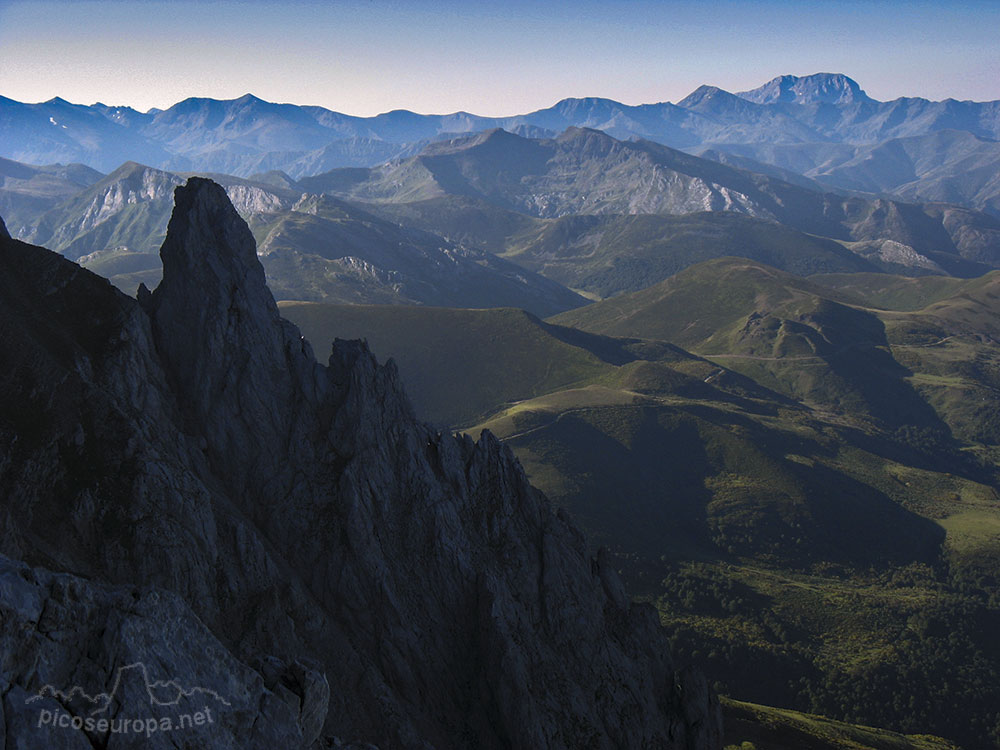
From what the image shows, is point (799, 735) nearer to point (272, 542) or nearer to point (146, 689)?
point (272, 542)

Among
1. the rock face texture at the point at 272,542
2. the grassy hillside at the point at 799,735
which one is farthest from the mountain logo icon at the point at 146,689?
the grassy hillside at the point at 799,735

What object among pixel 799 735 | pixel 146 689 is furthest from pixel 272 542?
pixel 799 735

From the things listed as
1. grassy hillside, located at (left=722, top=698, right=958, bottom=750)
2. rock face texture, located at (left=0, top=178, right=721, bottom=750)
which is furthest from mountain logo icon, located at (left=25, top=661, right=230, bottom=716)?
grassy hillside, located at (left=722, top=698, right=958, bottom=750)

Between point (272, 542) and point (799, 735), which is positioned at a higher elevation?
point (272, 542)

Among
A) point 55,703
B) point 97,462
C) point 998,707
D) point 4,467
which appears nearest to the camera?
point 55,703

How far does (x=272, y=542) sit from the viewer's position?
7306cm

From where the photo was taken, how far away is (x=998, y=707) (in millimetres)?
164250

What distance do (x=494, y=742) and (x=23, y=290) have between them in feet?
209

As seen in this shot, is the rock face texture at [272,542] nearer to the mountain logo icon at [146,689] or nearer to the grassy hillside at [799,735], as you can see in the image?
the mountain logo icon at [146,689]

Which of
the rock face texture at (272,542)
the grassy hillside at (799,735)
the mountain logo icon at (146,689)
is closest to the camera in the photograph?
the mountain logo icon at (146,689)

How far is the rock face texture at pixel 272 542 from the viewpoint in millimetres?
35469

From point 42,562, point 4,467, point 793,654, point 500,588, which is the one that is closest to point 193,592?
point 42,562

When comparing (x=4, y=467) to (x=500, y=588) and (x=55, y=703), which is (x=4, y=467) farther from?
(x=500, y=588)

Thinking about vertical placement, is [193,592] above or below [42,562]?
below
